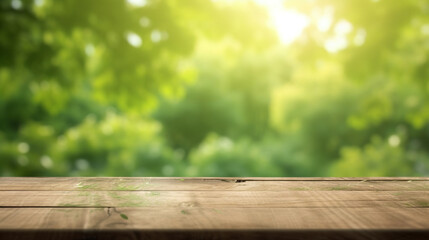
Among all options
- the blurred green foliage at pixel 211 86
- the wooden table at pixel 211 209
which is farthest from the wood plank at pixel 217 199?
the blurred green foliage at pixel 211 86

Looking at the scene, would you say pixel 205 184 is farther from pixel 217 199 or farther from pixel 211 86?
pixel 211 86

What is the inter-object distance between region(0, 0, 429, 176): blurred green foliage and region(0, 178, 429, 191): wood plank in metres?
4.37

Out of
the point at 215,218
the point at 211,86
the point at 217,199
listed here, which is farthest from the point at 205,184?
the point at 211,86

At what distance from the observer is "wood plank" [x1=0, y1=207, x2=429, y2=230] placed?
124 centimetres

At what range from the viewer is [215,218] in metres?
1.32

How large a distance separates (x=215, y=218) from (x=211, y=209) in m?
0.12

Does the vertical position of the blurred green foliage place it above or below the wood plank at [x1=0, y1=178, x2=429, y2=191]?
above

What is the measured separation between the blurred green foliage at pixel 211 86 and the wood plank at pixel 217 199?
469cm

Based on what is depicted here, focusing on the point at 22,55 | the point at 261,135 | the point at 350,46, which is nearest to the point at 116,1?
the point at 22,55

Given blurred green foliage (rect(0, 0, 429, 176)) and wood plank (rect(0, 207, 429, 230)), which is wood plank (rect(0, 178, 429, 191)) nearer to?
wood plank (rect(0, 207, 429, 230))

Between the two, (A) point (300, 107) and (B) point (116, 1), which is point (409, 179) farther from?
(A) point (300, 107)

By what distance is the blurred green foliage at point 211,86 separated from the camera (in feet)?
21.1

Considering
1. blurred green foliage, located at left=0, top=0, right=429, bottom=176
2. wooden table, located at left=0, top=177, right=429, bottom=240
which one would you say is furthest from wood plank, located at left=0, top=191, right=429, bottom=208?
blurred green foliage, located at left=0, top=0, right=429, bottom=176

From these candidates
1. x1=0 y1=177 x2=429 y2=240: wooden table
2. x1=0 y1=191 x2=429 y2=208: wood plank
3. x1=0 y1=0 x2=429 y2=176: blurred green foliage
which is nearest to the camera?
x1=0 y1=177 x2=429 y2=240: wooden table
